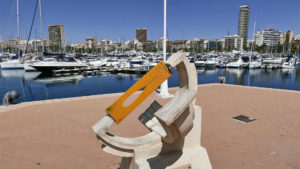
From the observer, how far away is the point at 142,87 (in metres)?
3.46

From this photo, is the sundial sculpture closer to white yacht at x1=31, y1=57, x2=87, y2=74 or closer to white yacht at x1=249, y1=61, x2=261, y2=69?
white yacht at x1=31, y1=57, x2=87, y2=74

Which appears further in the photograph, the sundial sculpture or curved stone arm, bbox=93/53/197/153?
the sundial sculpture

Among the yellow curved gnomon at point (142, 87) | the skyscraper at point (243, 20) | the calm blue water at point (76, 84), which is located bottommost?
the calm blue water at point (76, 84)

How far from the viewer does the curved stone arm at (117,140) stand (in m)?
3.26

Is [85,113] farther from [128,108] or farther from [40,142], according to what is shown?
[128,108]

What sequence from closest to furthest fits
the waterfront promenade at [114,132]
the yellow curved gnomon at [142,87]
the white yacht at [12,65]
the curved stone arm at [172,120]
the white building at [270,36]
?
1. the curved stone arm at [172,120]
2. the yellow curved gnomon at [142,87]
3. the waterfront promenade at [114,132]
4. the white yacht at [12,65]
5. the white building at [270,36]

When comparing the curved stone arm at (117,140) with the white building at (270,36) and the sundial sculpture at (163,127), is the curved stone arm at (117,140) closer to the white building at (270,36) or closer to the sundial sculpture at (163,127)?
the sundial sculpture at (163,127)

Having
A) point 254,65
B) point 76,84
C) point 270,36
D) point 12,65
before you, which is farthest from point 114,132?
point 270,36

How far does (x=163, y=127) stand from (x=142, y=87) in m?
0.78

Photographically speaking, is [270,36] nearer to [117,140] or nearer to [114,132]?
[114,132]

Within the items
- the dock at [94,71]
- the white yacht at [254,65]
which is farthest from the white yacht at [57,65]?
the white yacht at [254,65]

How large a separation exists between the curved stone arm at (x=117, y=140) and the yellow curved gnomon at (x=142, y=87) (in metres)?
0.16

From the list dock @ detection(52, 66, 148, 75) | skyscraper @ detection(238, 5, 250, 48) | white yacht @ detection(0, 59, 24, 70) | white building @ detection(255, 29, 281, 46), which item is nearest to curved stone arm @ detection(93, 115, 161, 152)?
dock @ detection(52, 66, 148, 75)

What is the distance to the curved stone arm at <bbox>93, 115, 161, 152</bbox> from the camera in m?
3.26
